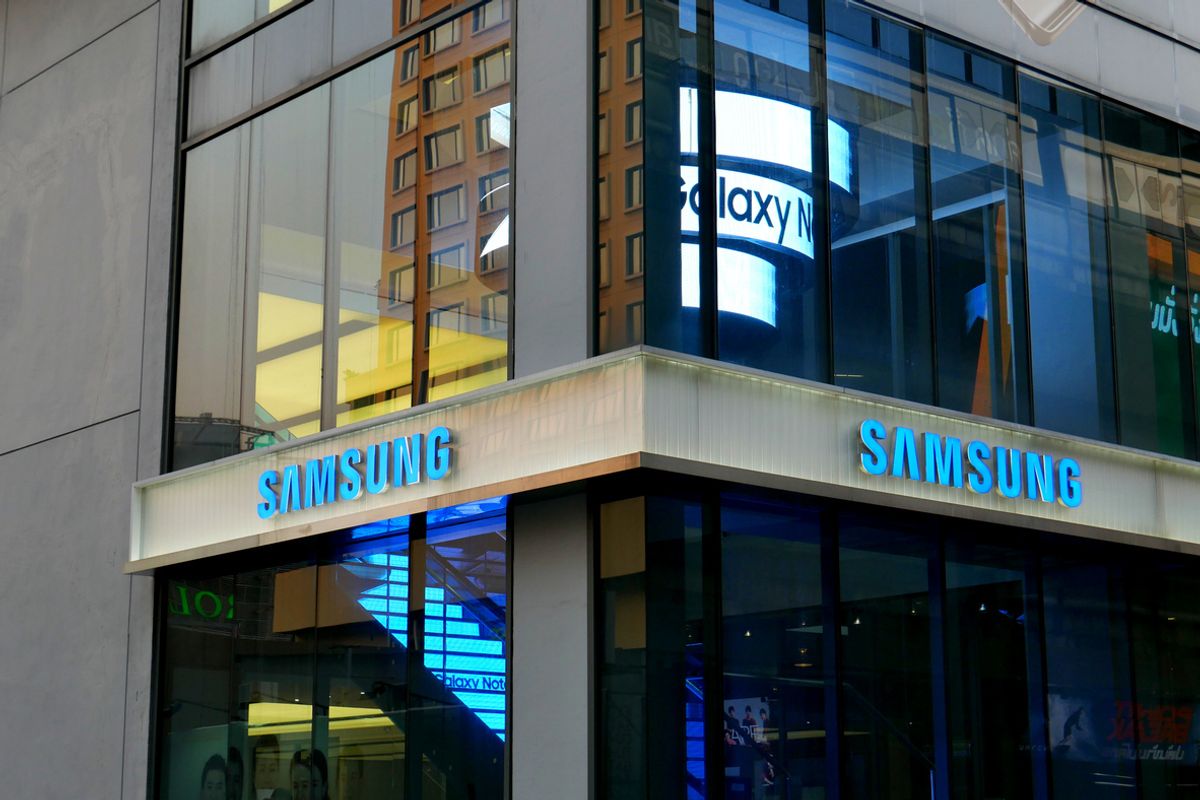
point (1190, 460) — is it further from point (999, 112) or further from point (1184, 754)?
point (999, 112)

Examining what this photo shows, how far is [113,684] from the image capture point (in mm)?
19125

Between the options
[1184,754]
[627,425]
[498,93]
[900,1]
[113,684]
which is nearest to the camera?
[627,425]

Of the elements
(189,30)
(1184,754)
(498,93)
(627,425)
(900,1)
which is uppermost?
(189,30)

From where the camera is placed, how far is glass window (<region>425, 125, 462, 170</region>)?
15773 millimetres

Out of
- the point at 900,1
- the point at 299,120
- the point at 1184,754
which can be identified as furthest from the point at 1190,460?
the point at 299,120

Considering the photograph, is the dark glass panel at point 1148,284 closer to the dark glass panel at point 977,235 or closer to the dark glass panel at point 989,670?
the dark glass panel at point 977,235

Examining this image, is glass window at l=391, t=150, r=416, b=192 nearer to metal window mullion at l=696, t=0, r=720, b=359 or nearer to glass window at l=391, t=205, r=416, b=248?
glass window at l=391, t=205, r=416, b=248

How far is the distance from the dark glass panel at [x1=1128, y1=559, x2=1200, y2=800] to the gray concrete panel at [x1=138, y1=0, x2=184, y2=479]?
11.3 meters

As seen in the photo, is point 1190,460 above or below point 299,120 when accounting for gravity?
below

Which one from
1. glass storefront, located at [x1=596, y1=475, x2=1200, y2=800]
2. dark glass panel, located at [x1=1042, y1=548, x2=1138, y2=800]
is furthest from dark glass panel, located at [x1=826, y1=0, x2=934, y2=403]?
dark glass panel, located at [x1=1042, y1=548, x2=1138, y2=800]

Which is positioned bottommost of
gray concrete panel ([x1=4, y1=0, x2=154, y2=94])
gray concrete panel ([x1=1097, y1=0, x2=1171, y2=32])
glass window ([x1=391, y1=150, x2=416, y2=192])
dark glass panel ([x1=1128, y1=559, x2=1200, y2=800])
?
dark glass panel ([x1=1128, y1=559, x2=1200, y2=800])

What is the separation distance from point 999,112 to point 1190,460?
453 cm

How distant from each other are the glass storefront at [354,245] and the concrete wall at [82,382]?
0.84 meters

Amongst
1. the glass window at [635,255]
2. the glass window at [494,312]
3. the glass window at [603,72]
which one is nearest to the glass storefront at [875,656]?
the glass window at [635,255]
